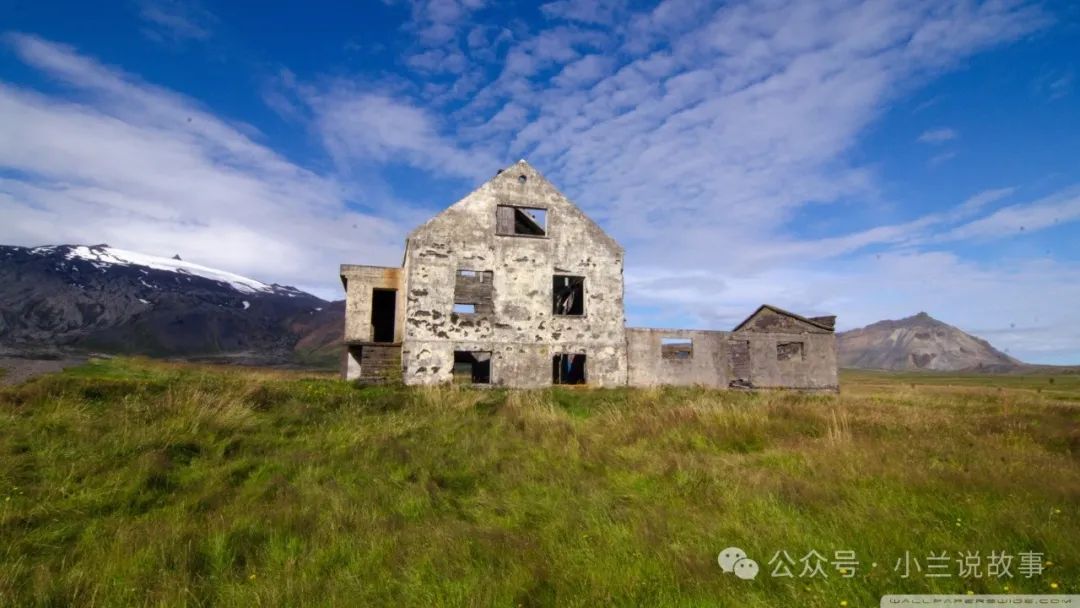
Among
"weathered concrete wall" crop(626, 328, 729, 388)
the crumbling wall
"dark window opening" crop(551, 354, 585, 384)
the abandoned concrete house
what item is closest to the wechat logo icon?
the abandoned concrete house

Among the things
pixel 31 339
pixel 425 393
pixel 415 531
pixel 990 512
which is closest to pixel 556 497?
pixel 415 531

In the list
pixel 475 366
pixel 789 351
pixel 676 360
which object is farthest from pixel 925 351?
pixel 475 366

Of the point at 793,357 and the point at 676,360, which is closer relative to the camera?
the point at 676,360

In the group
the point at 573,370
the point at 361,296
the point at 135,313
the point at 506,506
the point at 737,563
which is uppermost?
the point at 135,313

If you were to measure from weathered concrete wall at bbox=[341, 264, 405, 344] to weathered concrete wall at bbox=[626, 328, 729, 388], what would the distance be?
8756 mm

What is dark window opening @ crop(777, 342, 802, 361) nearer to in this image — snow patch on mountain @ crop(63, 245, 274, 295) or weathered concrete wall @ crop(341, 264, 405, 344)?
weathered concrete wall @ crop(341, 264, 405, 344)

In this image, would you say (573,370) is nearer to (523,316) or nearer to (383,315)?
(523,316)

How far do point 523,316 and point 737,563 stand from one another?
14660mm

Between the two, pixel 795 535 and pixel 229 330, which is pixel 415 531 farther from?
pixel 229 330

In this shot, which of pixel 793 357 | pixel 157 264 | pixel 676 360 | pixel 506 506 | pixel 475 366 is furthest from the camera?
pixel 157 264

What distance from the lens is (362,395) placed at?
487 inches

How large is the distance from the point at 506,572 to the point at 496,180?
1649 cm

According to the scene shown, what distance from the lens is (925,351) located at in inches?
6102

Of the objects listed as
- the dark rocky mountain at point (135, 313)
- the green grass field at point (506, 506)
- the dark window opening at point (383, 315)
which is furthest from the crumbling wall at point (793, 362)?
the dark rocky mountain at point (135, 313)
